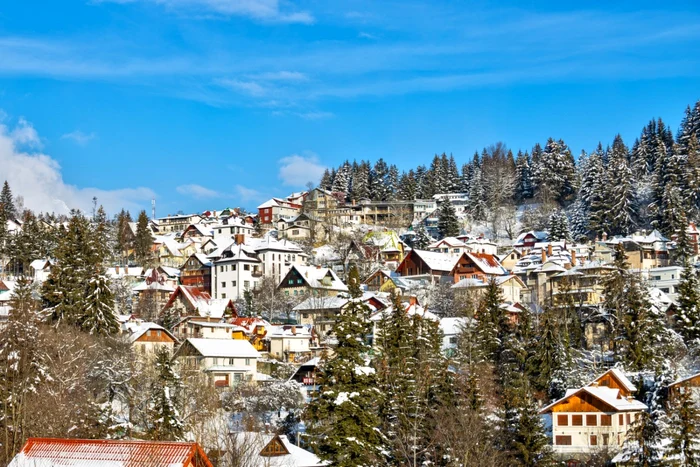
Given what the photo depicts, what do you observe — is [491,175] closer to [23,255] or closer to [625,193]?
[625,193]

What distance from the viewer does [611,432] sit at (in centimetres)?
5203

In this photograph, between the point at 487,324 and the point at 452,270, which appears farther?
the point at 452,270

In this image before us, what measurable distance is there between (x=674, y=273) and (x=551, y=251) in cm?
1462

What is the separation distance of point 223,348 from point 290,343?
31.0ft

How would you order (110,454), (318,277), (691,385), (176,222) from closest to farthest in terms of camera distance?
1. (110,454)
2. (691,385)
3. (318,277)
4. (176,222)

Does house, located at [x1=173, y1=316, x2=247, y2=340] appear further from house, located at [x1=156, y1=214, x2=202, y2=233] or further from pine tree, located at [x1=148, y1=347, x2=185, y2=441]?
house, located at [x1=156, y1=214, x2=202, y2=233]

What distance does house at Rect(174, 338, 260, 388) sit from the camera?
2581 inches

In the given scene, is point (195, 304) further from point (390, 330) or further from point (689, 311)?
point (689, 311)

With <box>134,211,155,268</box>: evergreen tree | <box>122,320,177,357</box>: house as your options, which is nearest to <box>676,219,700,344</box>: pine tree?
<box>122,320,177,357</box>: house

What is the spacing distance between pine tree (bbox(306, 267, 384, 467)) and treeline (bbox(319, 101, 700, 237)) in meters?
70.5

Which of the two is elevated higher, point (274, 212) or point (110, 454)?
point (274, 212)

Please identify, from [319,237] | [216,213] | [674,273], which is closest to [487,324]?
[674,273]

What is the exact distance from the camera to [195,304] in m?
83.1

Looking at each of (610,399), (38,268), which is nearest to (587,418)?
(610,399)
